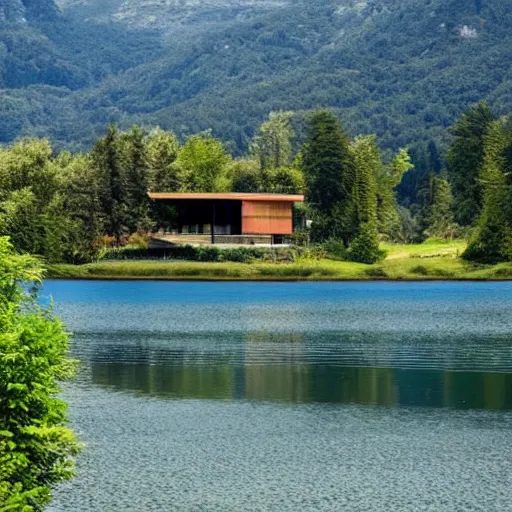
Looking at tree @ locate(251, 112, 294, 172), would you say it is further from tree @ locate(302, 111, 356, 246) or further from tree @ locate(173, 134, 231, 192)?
tree @ locate(302, 111, 356, 246)

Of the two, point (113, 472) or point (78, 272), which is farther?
point (78, 272)

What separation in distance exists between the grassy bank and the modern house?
18.1 ft

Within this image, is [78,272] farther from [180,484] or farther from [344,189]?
[180,484]

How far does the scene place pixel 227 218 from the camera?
10869 cm

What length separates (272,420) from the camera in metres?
33.6

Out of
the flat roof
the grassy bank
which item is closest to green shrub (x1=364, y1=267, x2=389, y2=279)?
the grassy bank

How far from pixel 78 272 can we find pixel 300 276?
733 inches

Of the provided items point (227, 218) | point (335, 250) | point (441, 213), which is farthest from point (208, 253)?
point (441, 213)

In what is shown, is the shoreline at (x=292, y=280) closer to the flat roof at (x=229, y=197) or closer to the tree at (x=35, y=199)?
the tree at (x=35, y=199)

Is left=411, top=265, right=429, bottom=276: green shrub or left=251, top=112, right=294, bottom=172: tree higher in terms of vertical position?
left=251, top=112, right=294, bottom=172: tree

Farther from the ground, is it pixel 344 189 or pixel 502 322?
pixel 344 189

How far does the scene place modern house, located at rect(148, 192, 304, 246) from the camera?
106438 millimetres

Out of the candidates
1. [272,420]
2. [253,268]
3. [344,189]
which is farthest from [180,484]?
[344,189]

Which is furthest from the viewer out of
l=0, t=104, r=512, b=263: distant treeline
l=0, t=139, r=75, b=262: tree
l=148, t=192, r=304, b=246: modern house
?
l=148, t=192, r=304, b=246: modern house
